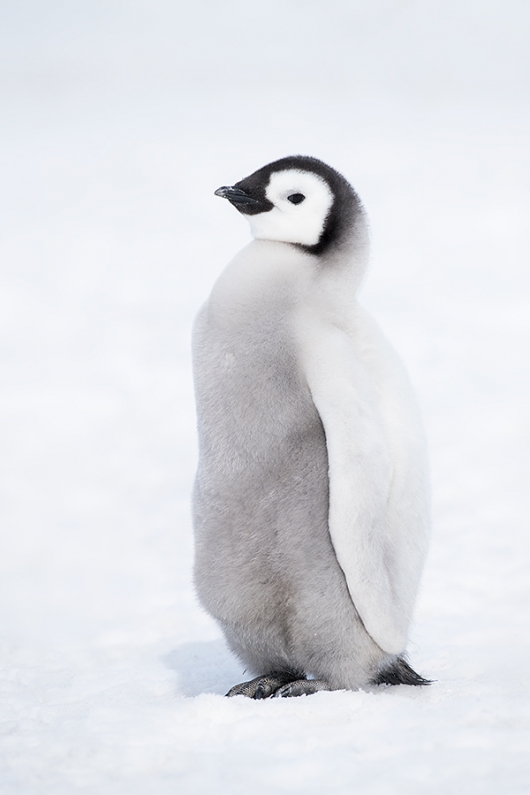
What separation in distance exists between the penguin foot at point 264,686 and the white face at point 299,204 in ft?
3.30

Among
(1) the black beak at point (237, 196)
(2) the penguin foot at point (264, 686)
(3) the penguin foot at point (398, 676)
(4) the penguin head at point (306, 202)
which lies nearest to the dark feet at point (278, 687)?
(2) the penguin foot at point (264, 686)

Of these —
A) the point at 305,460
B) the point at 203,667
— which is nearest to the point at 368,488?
the point at 305,460

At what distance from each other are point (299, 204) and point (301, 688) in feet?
3.58

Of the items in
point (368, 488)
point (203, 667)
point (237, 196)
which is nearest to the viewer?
point (368, 488)

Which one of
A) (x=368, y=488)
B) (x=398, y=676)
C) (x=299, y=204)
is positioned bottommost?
(x=398, y=676)

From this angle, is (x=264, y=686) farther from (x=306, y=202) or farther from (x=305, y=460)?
(x=306, y=202)

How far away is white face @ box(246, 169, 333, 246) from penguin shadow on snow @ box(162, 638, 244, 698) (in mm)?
1135

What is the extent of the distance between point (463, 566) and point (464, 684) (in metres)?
1.36

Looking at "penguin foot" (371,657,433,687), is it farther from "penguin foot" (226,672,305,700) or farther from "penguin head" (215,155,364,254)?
"penguin head" (215,155,364,254)

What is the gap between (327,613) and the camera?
194 cm

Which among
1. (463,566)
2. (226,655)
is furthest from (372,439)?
(463,566)

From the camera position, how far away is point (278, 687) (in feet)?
6.73

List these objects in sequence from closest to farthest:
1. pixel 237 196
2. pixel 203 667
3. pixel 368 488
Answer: pixel 368 488
pixel 237 196
pixel 203 667

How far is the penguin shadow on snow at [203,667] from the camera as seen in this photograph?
232cm
